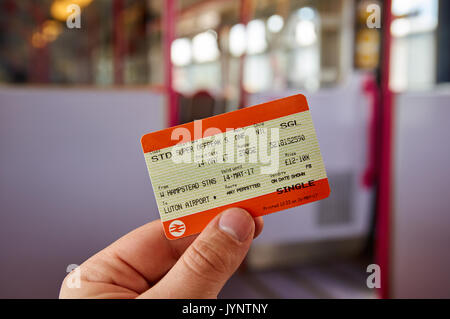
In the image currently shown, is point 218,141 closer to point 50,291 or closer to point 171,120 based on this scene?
point 171,120

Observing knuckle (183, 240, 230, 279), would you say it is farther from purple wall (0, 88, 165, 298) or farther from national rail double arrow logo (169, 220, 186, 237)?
purple wall (0, 88, 165, 298)

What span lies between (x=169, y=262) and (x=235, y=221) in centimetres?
22

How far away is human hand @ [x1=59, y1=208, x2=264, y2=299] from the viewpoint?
55 centimetres

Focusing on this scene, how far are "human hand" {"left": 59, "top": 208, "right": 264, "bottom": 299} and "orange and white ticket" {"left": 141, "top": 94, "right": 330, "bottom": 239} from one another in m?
0.03

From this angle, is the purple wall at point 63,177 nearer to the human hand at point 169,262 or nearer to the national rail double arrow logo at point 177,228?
the human hand at point 169,262

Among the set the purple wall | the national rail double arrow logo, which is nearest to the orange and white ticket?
the national rail double arrow logo

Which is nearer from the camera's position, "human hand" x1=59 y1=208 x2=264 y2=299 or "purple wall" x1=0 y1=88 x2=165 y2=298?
"human hand" x1=59 y1=208 x2=264 y2=299

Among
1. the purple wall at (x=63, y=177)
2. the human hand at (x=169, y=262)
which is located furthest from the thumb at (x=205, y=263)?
the purple wall at (x=63, y=177)

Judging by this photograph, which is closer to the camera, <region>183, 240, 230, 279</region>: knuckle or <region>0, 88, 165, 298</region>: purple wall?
<region>183, 240, 230, 279</region>: knuckle

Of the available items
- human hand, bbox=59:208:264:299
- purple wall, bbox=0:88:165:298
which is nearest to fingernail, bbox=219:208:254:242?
human hand, bbox=59:208:264:299

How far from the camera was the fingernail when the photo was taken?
1.73 ft

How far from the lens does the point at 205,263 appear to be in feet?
1.83

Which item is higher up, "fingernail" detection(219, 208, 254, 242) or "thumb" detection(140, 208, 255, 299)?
"fingernail" detection(219, 208, 254, 242)

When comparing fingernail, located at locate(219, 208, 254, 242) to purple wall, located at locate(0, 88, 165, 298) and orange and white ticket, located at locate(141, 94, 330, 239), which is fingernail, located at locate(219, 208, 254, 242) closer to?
orange and white ticket, located at locate(141, 94, 330, 239)
